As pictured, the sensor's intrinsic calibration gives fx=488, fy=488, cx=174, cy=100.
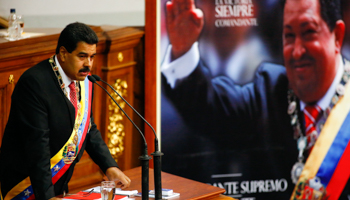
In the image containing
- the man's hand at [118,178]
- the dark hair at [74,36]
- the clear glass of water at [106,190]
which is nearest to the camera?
the clear glass of water at [106,190]

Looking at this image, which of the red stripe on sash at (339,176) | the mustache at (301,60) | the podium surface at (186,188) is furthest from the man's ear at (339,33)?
the podium surface at (186,188)

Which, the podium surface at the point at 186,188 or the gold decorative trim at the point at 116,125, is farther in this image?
the gold decorative trim at the point at 116,125

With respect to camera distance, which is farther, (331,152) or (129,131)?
(331,152)

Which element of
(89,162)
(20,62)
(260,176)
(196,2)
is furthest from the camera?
(260,176)

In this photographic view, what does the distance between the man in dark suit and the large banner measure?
4.99ft

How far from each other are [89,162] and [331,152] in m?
1.98

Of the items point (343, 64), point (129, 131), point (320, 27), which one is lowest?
point (129, 131)

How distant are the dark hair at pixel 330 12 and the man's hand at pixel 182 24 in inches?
39.7

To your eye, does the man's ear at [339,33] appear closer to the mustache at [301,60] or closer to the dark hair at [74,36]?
the mustache at [301,60]

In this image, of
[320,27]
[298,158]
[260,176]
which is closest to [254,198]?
[260,176]

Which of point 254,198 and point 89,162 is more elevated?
point 89,162

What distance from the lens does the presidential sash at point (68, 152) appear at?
7.18ft

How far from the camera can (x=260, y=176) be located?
3.95m

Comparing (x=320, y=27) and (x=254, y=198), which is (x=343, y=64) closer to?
(x=320, y=27)
